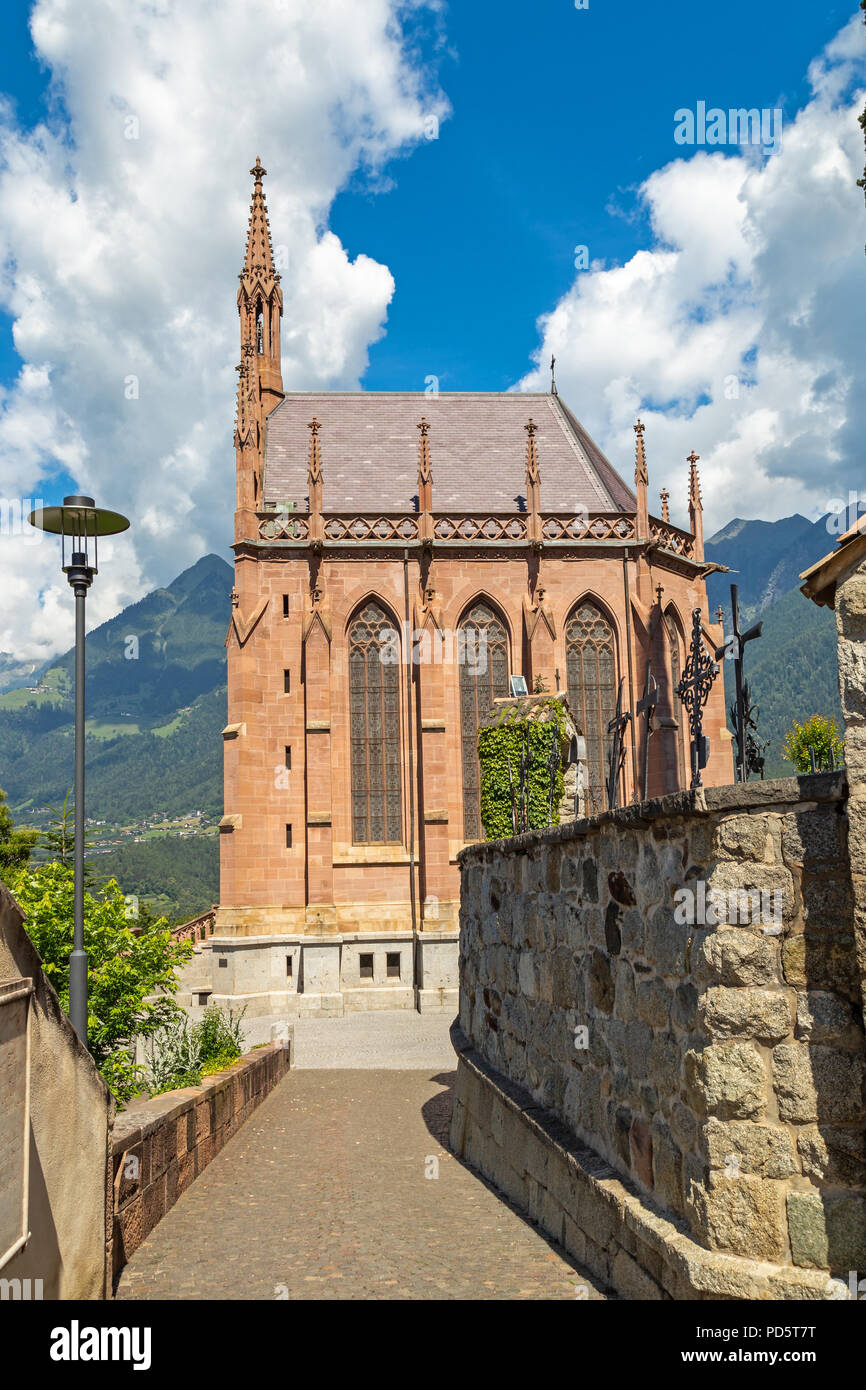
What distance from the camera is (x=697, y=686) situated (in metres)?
5.81

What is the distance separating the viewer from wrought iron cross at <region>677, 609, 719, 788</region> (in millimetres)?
5414

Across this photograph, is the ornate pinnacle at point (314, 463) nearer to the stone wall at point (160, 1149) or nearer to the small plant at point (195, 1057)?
the small plant at point (195, 1057)

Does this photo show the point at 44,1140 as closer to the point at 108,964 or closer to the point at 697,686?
the point at 697,686

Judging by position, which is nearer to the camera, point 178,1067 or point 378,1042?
point 178,1067

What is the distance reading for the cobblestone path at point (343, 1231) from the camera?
607 centimetres

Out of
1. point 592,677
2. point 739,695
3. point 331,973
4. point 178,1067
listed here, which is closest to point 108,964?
point 178,1067

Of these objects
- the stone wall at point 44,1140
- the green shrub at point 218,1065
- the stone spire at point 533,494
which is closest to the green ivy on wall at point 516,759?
the green shrub at point 218,1065

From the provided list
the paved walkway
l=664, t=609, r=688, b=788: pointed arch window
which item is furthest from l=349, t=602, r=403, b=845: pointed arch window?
l=664, t=609, r=688, b=788: pointed arch window

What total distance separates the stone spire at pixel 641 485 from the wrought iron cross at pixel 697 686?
26082 mm

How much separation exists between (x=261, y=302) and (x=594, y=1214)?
113 ft

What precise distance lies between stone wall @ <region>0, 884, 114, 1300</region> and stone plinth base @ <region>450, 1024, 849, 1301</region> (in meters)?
2.75
